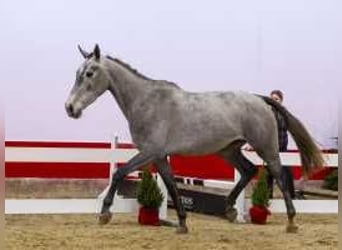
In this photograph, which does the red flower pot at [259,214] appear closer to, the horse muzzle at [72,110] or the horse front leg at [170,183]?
the horse front leg at [170,183]

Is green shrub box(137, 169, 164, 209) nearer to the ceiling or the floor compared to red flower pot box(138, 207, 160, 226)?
nearer to the ceiling

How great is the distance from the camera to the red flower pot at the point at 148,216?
6482 mm

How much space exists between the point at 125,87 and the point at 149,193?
4.45 ft

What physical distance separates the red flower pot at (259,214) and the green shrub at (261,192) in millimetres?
52

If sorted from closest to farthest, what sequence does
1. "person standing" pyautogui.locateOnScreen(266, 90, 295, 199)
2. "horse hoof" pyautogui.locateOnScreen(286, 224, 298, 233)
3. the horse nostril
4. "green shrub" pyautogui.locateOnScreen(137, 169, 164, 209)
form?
1. the horse nostril
2. "horse hoof" pyautogui.locateOnScreen(286, 224, 298, 233)
3. "green shrub" pyautogui.locateOnScreen(137, 169, 164, 209)
4. "person standing" pyautogui.locateOnScreen(266, 90, 295, 199)

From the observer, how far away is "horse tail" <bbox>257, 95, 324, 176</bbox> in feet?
19.8

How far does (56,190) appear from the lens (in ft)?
32.6

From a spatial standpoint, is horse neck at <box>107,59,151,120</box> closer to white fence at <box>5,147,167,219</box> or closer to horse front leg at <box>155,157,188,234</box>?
horse front leg at <box>155,157,188,234</box>

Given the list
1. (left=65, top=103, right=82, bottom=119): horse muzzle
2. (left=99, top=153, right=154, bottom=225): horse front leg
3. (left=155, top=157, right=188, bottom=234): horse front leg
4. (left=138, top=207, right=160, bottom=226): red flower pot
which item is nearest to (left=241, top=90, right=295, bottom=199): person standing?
(left=138, top=207, right=160, bottom=226): red flower pot


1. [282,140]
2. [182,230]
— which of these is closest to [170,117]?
[182,230]

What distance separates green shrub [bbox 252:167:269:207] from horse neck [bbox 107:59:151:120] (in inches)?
69.3

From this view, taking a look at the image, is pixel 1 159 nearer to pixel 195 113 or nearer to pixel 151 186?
pixel 195 113

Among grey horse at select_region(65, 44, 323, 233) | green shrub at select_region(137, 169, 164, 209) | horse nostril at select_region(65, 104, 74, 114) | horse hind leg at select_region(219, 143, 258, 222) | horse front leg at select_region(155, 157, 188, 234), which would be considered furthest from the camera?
green shrub at select_region(137, 169, 164, 209)

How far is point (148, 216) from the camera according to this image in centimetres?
651
